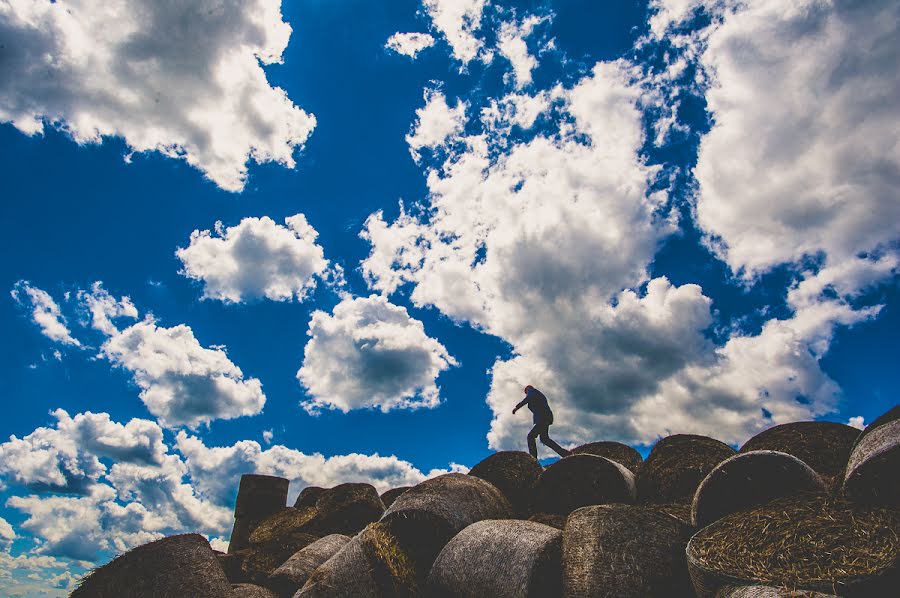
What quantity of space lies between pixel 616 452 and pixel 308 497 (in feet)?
23.7

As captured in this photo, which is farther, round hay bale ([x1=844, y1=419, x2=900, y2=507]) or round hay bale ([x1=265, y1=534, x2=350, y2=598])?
round hay bale ([x1=265, y1=534, x2=350, y2=598])

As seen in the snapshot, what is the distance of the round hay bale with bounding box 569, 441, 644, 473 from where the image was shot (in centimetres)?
1088

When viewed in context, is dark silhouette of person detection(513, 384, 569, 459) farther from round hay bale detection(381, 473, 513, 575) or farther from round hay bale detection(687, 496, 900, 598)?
round hay bale detection(687, 496, 900, 598)

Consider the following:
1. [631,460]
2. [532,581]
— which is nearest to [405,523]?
[532,581]

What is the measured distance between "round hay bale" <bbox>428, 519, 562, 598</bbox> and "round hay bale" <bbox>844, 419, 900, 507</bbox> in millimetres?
2854

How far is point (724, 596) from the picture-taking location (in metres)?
4.21

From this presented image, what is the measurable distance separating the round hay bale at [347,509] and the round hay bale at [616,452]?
434 cm

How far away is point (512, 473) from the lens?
9.57m

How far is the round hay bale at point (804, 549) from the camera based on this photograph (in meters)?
Result: 3.94

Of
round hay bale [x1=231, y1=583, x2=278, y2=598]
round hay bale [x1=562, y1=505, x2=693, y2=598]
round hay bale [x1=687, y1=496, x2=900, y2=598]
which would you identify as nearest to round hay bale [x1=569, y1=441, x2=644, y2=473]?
round hay bale [x1=562, y1=505, x2=693, y2=598]

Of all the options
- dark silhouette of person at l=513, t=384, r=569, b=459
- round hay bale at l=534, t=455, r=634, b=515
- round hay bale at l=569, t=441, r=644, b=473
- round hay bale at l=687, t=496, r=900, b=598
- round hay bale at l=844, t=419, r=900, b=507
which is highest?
dark silhouette of person at l=513, t=384, r=569, b=459

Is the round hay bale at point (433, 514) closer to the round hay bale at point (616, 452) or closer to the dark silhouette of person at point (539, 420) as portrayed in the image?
the round hay bale at point (616, 452)

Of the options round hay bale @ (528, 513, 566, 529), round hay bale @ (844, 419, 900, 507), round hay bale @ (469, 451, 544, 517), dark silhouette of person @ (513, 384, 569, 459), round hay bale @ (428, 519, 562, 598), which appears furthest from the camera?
dark silhouette of person @ (513, 384, 569, 459)

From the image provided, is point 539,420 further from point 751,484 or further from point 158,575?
point 158,575
